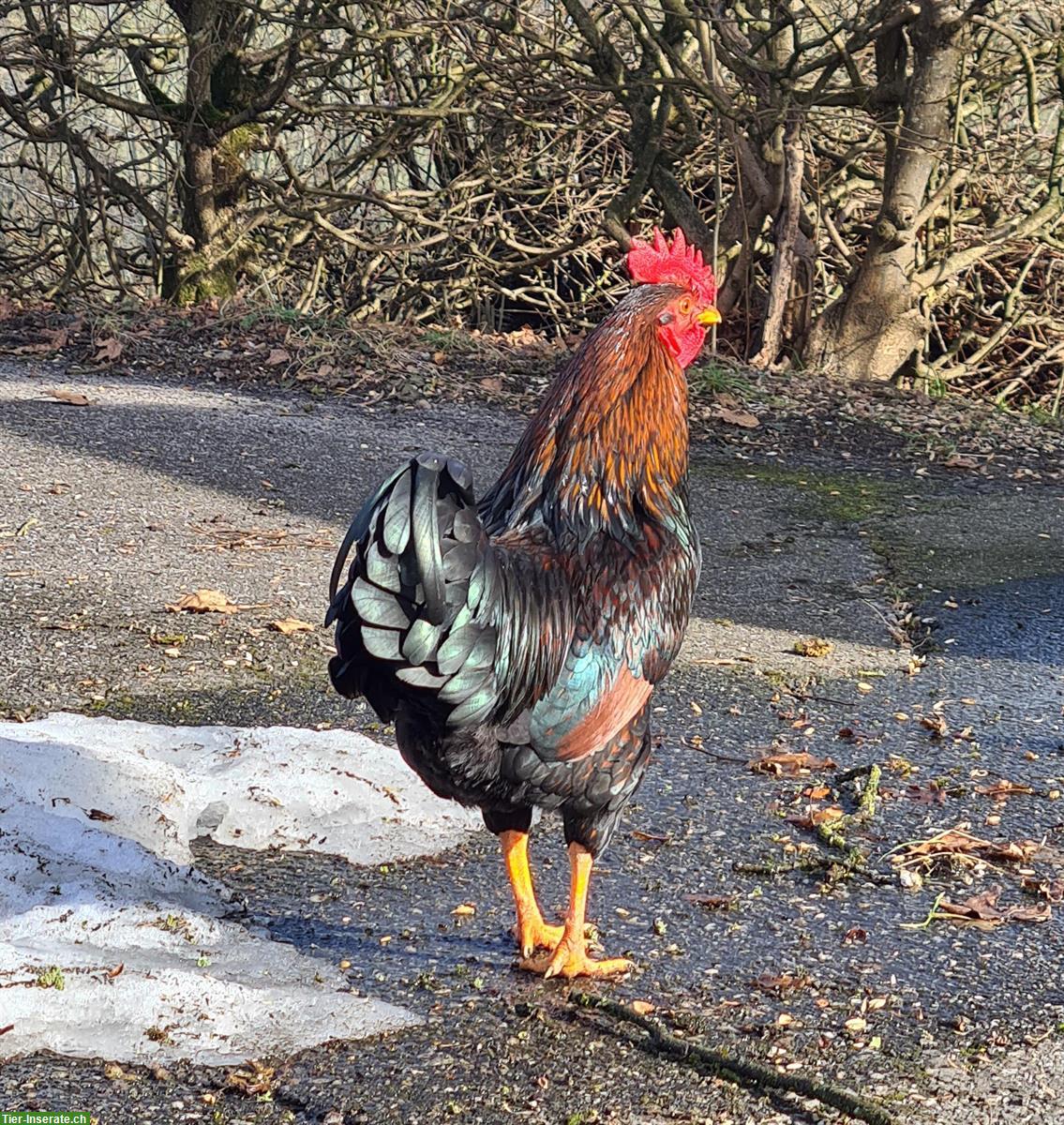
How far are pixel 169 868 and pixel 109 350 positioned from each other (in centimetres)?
683

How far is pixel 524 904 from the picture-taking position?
3510 mm

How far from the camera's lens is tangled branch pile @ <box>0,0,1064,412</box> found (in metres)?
9.80

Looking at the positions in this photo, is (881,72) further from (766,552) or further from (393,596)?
(393,596)

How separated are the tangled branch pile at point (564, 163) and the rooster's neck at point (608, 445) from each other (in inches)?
245

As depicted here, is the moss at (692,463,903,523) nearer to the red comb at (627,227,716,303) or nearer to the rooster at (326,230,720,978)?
the red comb at (627,227,716,303)

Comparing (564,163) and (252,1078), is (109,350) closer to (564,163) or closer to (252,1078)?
(564,163)

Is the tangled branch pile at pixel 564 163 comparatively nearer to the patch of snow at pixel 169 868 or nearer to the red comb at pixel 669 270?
the red comb at pixel 669 270

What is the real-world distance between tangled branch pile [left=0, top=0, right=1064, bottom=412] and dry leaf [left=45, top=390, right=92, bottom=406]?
289 cm

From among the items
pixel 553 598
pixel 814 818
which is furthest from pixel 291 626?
pixel 553 598

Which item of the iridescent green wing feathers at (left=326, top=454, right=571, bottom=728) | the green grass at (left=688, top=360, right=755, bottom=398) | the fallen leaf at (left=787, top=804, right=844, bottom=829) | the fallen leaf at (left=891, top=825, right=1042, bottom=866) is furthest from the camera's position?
the green grass at (left=688, top=360, right=755, bottom=398)

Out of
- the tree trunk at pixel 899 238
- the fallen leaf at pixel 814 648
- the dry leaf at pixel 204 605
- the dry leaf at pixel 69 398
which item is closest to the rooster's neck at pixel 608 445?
the fallen leaf at pixel 814 648

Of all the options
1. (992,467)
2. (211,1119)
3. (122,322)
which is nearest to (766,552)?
(992,467)

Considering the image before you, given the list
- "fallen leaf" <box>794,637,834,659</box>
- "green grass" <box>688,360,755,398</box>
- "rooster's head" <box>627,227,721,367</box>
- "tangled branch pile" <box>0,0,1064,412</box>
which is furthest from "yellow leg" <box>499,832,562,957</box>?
"tangled branch pile" <box>0,0,1064,412</box>

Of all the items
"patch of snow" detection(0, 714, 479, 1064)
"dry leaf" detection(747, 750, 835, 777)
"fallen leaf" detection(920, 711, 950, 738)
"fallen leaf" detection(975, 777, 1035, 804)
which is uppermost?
"patch of snow" detection(0, 714, 479, 1064)
